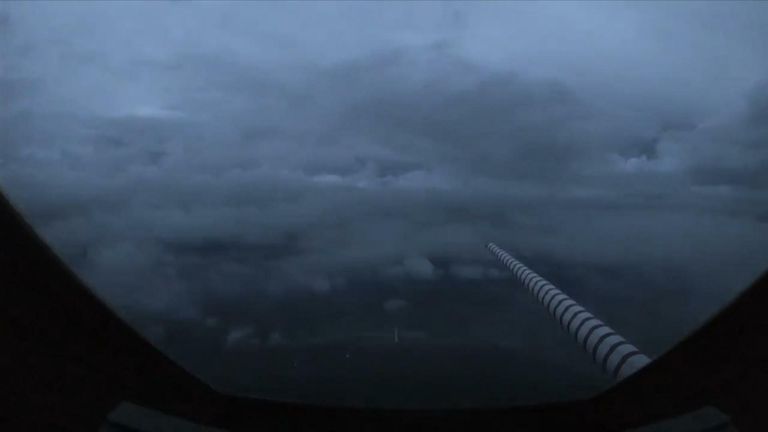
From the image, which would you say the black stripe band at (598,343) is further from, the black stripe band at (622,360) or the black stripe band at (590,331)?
the black stripe band at (622,360)

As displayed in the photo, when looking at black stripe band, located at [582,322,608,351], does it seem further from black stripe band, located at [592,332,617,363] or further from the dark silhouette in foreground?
the dark silhouette in foreground

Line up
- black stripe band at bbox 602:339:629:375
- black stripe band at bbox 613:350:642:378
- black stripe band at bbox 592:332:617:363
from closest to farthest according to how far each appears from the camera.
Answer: black stripe band at bbox 613:350:642:378
black stripe band at bbox 602:339:629:375
black stripe band at bbox 592:332:617:363

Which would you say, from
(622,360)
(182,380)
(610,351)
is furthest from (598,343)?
(182,380)

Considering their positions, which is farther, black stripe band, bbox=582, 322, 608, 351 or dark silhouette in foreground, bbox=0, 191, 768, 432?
black stripe band, bbox=582, 322, 608, 351

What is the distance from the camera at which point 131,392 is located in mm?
6543

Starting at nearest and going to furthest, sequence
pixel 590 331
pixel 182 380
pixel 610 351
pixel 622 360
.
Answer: pixel 182 380, pixel 622 360, pixel 610 351, pixel 590 331

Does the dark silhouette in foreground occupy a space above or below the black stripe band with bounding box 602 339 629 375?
below

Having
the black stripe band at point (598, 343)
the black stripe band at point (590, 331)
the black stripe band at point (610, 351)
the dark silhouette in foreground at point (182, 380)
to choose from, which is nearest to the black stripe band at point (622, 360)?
the black stripe band at point (610, 351)

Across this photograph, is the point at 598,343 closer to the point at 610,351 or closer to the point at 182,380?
the point at 610,351

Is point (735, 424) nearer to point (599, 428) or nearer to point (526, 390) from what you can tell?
point (599, 428)

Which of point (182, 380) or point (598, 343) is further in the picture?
point (598, 343)

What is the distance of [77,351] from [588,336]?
39.3 feet

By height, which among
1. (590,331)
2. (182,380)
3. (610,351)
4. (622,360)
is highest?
(590,331)

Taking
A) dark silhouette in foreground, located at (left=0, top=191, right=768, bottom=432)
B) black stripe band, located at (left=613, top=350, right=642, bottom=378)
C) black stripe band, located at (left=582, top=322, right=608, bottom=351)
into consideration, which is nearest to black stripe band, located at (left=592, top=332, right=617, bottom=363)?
black stripe band, located at (left=582, top=322, right=608, bottom=351)
